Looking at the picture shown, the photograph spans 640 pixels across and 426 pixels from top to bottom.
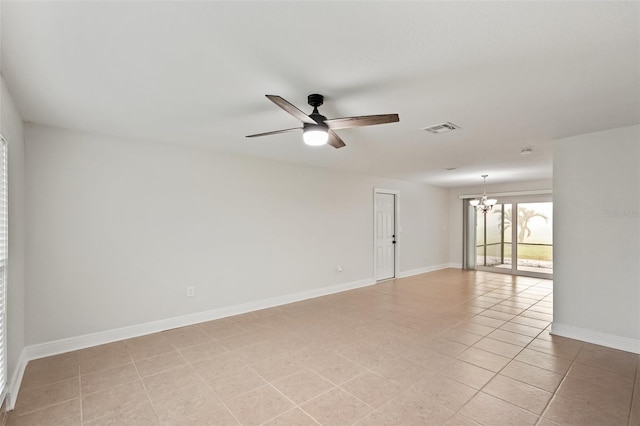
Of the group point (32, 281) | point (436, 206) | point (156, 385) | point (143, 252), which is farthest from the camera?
point (436, 206)

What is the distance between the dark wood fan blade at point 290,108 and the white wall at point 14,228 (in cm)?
195

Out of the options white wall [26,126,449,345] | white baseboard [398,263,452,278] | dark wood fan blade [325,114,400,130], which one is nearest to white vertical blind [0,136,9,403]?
white wall [26,126,449,345]

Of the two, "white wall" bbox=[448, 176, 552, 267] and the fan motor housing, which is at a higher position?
the fan motor housing

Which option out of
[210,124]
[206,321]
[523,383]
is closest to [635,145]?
[523,383]

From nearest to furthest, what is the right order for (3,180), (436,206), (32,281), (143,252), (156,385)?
(3,180)
(156,385)
(32,281)
(143,252)
(436,206)

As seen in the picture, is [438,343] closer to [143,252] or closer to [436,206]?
[143,252]

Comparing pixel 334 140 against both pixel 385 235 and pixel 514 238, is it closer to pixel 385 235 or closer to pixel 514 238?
pixel 385 235

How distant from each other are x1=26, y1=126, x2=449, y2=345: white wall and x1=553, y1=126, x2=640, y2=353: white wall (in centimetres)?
346

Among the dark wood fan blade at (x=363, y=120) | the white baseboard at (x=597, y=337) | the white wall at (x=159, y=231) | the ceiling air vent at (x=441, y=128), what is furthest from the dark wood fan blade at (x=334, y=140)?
the white baseboard at (x=597, y=337)

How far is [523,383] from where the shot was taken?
8.71ft

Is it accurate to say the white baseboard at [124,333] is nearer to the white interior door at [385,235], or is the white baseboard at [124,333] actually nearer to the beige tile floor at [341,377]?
the beige tile floor at [341,377]

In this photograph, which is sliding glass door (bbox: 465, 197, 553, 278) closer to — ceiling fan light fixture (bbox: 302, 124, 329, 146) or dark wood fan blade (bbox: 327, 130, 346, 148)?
dark wood fan blade (bbox: 327, 130, 346, 148)

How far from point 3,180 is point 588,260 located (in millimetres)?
5667

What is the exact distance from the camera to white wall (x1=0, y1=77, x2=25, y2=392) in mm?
2398
